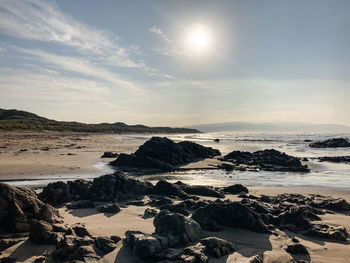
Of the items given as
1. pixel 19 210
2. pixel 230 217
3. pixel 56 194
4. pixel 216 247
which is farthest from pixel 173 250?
pixel 56 194

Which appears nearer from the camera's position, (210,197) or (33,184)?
(210,197)

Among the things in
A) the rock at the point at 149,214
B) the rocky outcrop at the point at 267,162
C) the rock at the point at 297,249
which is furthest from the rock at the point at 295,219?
the rocky outcrop at the point at 267,162

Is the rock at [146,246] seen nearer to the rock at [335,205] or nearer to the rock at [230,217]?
the rock at [230,217]

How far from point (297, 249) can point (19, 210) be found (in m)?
7.59

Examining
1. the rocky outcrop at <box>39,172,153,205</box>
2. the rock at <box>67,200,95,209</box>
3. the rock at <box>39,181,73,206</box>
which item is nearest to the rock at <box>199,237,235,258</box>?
the rock at <box>67,200,95,209</box>

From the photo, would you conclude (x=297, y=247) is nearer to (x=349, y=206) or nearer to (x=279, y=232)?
(x=279, y=232)

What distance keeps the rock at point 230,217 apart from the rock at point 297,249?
55.3 inches

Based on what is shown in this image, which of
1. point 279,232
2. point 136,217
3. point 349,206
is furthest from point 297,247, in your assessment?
point 349,206

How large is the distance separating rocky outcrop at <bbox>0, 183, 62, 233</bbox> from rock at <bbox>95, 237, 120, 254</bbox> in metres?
2.32

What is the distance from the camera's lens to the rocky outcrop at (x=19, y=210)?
8196 millimetres

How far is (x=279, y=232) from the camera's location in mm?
9031

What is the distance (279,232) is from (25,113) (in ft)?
556

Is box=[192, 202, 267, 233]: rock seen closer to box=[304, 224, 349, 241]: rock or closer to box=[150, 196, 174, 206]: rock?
box=[304, 224, 349, 241]: rock

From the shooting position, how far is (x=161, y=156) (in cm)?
2855
